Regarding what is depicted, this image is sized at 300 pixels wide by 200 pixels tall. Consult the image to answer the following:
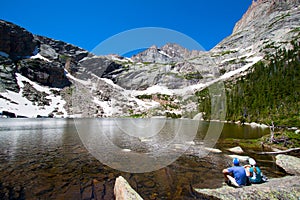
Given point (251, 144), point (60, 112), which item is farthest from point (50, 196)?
point (60, 112)

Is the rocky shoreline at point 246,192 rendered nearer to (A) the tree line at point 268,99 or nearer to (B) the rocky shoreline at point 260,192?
(B) the rocky shoreline at point 260,192

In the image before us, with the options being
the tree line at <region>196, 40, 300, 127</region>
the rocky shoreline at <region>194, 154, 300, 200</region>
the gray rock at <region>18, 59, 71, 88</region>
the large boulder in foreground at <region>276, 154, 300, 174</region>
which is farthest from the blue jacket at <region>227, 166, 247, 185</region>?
the gray rock at <region>18, 59, 71, 88</region>

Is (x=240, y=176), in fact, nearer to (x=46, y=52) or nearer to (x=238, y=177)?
(x=238, y=177)

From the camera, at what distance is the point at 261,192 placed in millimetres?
7902

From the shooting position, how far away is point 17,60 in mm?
148125

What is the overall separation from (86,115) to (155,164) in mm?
116337

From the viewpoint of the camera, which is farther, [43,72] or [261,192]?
[43,72]

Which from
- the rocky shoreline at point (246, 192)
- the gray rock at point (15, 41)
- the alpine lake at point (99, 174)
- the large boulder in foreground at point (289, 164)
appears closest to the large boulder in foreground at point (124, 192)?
the rocky shoreline at point (246, 192)

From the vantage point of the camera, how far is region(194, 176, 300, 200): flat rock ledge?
760 cm

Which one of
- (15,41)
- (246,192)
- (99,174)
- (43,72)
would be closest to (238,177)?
(246,192)

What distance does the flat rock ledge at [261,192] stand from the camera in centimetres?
760

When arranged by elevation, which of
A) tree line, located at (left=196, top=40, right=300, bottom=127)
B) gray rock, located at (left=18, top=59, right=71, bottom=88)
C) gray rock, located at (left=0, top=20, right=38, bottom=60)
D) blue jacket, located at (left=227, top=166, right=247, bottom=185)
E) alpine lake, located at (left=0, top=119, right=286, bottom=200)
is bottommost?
alpine lake, located at (left=0, top=119, right=286, bottom=200)

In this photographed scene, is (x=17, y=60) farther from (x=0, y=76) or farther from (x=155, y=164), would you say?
(x=155, y=164)

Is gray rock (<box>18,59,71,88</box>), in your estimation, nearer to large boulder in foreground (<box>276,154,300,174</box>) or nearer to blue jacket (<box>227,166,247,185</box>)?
large boulder in foreground (<box>276,154,300,174</box>)
